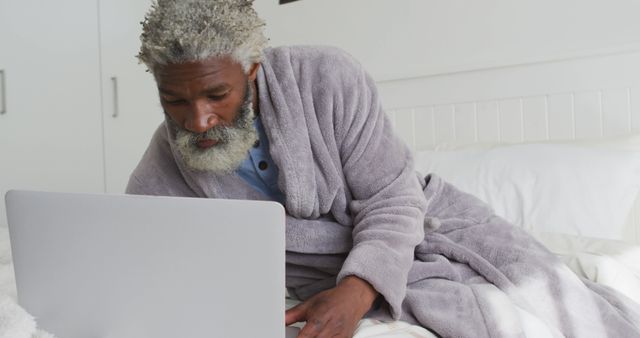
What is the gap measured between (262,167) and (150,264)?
0.50 metres

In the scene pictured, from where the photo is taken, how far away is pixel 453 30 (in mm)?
2057

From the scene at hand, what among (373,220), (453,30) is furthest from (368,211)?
(453,30)

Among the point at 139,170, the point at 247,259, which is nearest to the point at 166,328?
the point at 247,259

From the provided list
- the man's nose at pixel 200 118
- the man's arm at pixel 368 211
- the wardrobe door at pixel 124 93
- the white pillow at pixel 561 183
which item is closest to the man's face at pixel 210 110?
the man's nose at pixel 200 118

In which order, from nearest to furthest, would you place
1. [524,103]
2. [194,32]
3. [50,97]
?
[194,32], [524,103], [50,97]

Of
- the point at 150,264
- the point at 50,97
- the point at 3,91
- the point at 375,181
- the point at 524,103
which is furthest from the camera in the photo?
the point at 50,97

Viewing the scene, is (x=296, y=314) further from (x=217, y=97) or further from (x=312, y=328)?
(x=217, y=97)

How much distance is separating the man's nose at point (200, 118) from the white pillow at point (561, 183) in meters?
0.86

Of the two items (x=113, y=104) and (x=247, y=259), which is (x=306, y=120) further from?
(x=113, y=104)

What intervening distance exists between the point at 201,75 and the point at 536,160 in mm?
1004

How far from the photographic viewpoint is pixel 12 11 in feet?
9.37

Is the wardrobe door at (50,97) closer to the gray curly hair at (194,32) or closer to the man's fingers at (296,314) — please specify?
the gray curly hair at (194,32)

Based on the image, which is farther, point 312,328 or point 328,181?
point 328,181

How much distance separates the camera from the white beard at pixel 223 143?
1.05m
